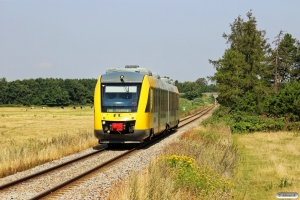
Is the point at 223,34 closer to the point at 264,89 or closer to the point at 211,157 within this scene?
the point at 264,89

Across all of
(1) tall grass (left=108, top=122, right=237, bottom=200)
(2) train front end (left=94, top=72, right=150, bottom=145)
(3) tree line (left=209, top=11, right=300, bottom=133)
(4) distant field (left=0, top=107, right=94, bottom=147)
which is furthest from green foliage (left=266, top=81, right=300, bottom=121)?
(1) tall grass (left=108, top=122, right=237, bottom=200)

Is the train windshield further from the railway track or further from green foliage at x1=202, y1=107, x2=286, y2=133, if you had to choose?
green foliage at x1=202, y1=107, x2=286, y2=133

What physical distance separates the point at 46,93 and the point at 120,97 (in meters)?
154

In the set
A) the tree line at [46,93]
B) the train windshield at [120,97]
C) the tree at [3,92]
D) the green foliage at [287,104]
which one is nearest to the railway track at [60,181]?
the train windshield at [120,97]

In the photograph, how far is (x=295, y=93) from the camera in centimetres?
3678

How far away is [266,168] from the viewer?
17.2m

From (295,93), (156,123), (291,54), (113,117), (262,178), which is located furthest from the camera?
(291,54)

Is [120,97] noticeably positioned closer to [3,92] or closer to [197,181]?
[197,181]

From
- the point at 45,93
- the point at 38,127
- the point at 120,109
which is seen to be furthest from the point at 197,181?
the point at 45,93

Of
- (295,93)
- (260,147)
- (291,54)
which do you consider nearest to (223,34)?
(291,54)

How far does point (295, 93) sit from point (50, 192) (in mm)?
30550

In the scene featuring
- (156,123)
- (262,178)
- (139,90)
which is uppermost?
(139,90)

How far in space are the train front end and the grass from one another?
15.5ft

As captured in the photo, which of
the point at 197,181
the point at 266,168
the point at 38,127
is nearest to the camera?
the point at 197,181
